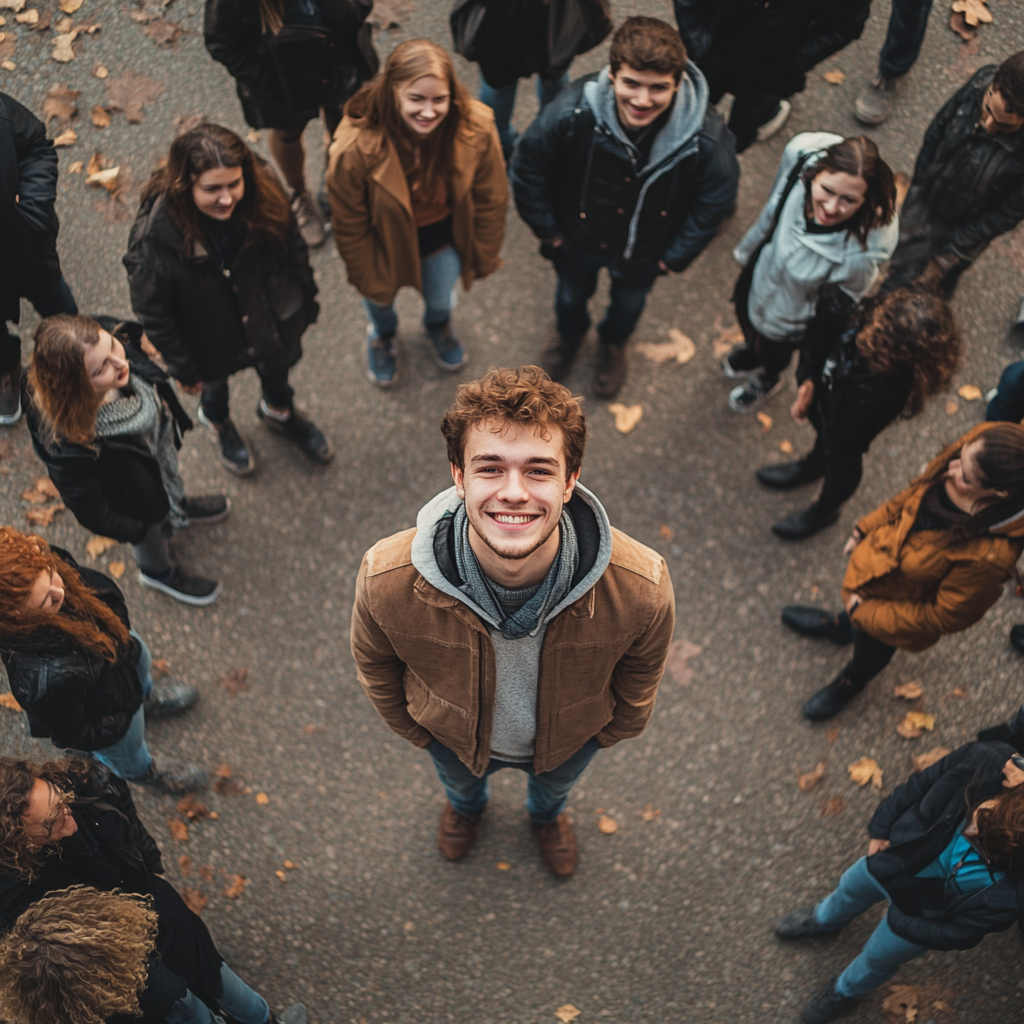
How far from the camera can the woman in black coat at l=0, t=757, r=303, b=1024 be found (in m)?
2.79

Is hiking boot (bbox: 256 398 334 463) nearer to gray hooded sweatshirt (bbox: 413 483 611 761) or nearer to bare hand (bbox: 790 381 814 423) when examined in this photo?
gray hooded sweatshirt (bbox: 413 483 611 761)

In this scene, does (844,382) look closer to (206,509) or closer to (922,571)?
(922,571)

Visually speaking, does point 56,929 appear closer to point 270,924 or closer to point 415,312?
point 270,924

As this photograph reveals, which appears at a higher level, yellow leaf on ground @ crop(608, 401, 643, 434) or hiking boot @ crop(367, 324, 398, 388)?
hiking boot @ crop(367, 324, 398, 388)

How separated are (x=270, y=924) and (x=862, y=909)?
2715mm

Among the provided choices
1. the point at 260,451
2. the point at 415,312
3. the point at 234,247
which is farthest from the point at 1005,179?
the point at 260,451

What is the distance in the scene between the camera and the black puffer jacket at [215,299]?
3789 millimetres

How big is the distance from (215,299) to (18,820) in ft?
7.78

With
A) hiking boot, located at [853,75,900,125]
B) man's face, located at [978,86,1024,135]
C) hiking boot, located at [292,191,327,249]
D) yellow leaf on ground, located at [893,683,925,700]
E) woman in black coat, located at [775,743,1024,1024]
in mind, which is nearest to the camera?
woman in black coat, located at [775,743,1024,1024]

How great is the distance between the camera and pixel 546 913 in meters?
4.15

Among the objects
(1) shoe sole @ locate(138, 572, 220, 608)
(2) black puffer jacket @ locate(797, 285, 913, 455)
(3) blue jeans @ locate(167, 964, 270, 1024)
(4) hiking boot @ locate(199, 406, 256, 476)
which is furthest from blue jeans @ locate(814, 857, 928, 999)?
(4) hiking boot @ locate(199, 406, 256, 476)

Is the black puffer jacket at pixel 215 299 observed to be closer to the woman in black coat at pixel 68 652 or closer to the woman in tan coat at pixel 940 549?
the woman in black coat at pixel 68 652

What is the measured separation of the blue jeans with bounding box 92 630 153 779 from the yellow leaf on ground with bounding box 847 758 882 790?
3.49 metres

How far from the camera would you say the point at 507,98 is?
5.44 m
